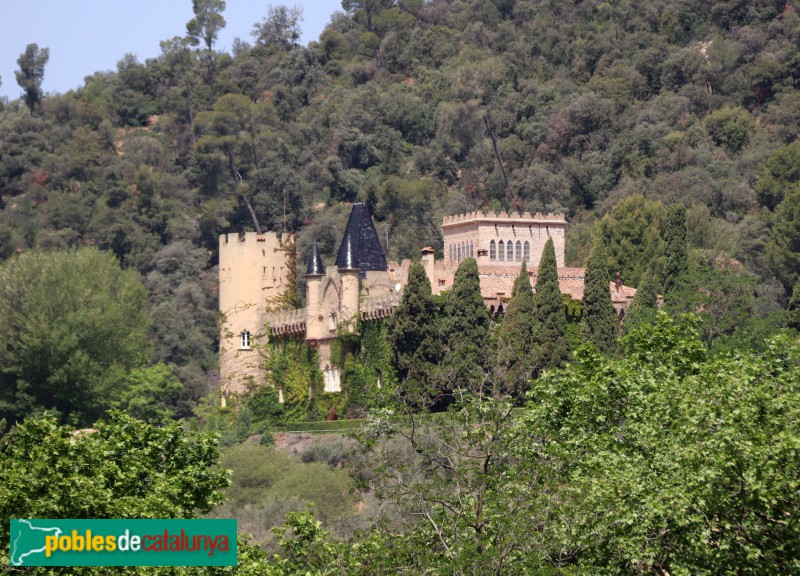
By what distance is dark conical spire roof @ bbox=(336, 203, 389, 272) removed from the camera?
76.4 m

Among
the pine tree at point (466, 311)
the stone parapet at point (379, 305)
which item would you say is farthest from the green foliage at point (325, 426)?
the pine tree at point (466, 311)

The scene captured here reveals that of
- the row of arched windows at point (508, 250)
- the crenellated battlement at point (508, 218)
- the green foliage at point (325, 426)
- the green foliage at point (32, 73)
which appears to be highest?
the green foliage at point (32, 73)

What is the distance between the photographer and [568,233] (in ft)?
326

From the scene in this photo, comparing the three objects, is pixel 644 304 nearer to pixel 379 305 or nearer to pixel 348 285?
pixel 379 305

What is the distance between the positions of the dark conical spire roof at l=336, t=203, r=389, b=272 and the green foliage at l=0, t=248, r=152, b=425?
36.0 ft

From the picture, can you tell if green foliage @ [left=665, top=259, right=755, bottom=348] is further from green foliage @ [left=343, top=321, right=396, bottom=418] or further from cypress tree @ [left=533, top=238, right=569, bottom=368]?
green foliage @ [left=343, top=321, right=396, bottom=418]

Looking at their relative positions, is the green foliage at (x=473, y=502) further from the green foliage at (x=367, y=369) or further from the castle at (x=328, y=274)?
the castle at (x=328, y=274)

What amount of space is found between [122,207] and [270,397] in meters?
46.5

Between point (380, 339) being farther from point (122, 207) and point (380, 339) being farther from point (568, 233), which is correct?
point (122, 207)

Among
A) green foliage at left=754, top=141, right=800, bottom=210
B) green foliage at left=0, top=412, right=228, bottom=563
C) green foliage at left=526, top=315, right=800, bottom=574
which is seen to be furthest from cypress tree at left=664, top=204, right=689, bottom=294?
green foliage at left=0, top=412, right=228, bottom=563

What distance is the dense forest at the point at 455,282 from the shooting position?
117 feet

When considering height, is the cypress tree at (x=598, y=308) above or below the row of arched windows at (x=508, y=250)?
below

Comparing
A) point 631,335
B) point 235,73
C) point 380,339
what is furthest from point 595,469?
point 235,73

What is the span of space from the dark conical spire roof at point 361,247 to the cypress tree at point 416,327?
6498 mm
